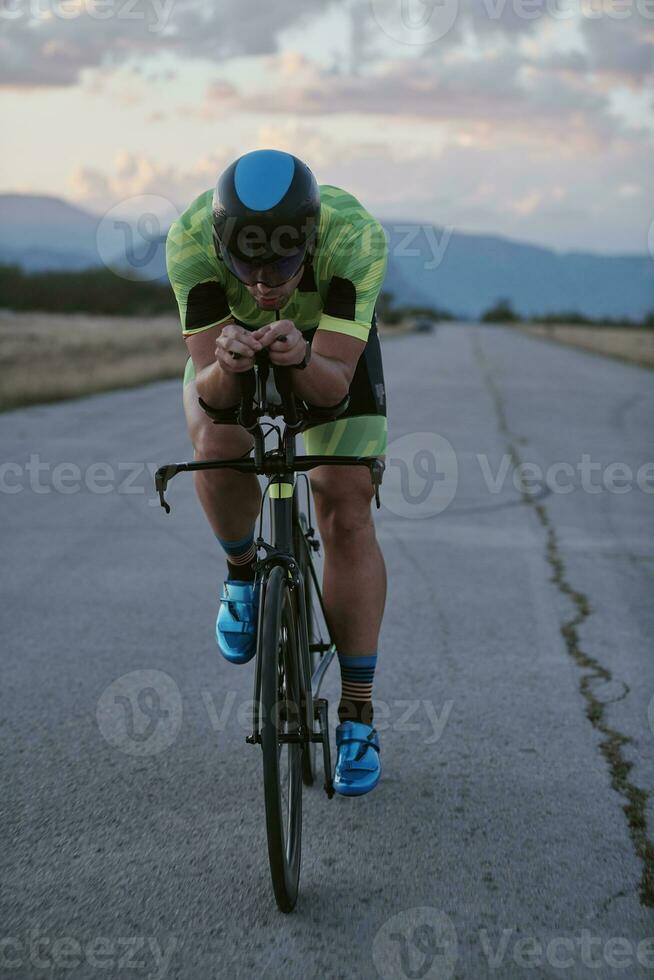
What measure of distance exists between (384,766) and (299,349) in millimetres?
1670

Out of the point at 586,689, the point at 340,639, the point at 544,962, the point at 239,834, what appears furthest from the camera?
the point at 586,689

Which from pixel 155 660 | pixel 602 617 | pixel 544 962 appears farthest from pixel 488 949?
pixel 602 617

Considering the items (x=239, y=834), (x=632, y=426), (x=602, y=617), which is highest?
(x=239, y=834)

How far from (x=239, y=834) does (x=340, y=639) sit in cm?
69

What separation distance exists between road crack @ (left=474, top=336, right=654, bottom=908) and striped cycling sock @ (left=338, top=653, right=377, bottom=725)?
32.8 inches

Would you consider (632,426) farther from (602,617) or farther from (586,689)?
(586,689)

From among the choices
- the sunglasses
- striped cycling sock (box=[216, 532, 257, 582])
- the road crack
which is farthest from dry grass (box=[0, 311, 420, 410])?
the sunglasses

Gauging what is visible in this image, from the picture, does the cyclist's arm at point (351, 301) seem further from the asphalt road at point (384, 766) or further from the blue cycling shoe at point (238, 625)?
the asphalt road at point (384, 766)

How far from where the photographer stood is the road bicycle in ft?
8.64

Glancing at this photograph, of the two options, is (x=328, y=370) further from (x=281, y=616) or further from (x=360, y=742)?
(x=360, y=742)

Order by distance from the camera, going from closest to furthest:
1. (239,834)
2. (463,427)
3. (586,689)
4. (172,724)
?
1. (239,834)
2. (172,724)
3. (586,689)
4. (463,427)

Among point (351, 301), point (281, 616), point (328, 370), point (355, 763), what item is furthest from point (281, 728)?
point (351, 301)

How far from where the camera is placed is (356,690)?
11.3 feet

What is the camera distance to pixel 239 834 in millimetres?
3105
